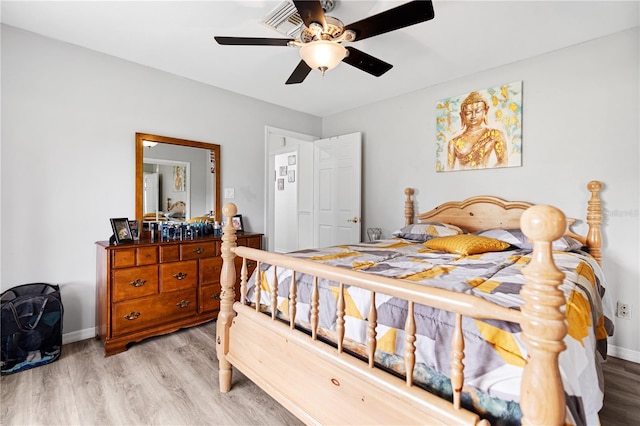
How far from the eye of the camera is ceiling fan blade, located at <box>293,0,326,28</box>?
1476 mm

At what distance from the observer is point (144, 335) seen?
2.48 meters

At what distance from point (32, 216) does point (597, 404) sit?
11.1ft

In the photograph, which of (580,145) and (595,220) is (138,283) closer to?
(595,220)

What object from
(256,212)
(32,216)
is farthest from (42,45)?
(256,212)

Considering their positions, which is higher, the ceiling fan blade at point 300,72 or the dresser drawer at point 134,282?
the ceiling fan blade at point 300,72

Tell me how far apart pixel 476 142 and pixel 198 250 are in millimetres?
2854

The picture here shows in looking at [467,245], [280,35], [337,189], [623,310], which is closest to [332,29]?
[280,35]

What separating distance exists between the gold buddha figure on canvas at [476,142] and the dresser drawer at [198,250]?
2532 mm

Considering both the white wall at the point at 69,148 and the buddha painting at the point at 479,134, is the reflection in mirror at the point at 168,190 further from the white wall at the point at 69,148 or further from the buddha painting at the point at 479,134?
the buddha painting at the point at 479,134

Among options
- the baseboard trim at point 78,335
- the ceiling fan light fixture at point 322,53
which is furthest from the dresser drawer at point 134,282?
the ceiling fan light fixture at point 322,53

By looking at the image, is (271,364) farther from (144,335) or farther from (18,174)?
(18,174)

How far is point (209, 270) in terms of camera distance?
9.47ft

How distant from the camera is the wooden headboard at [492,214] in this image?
2.34 m

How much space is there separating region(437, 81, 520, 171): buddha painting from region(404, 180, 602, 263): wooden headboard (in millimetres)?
369
